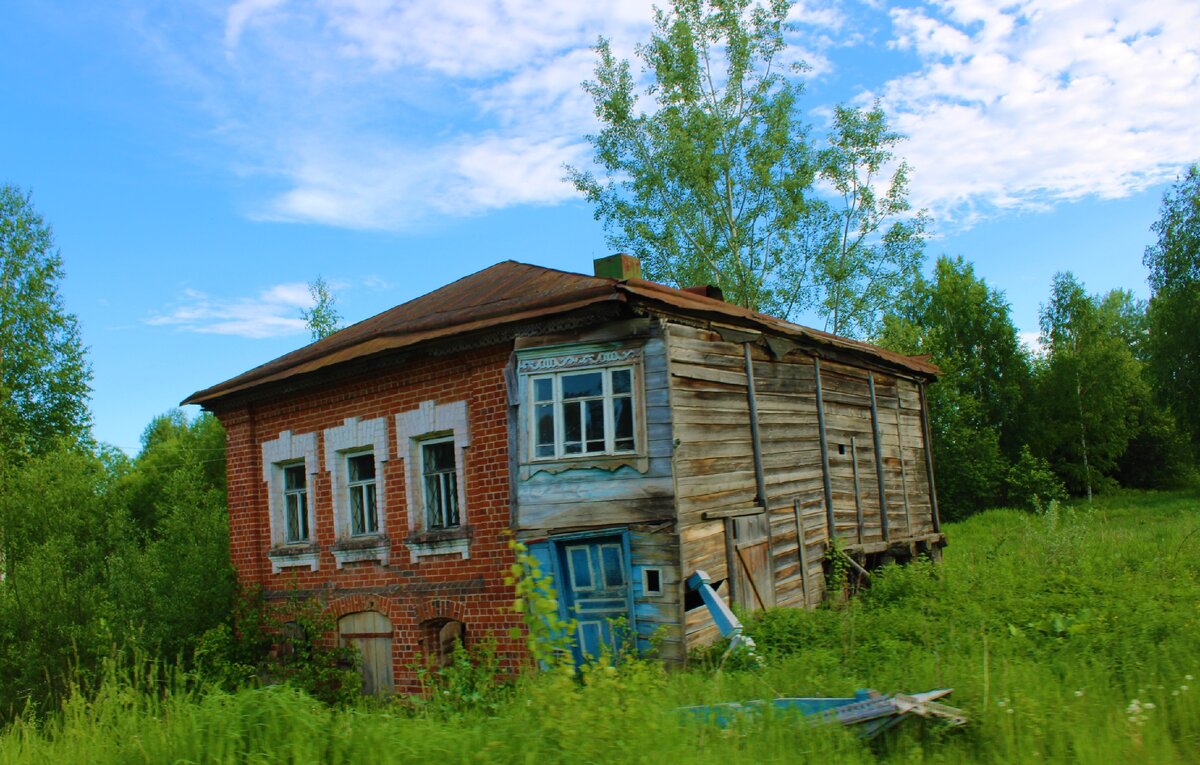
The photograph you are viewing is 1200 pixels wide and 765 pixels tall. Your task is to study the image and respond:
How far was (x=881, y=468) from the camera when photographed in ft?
49.4

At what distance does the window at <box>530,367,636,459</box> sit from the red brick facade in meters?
0.66

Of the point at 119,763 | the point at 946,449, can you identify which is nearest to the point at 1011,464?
the point at 946,449

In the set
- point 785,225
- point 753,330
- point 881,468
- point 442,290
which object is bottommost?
point 881,468

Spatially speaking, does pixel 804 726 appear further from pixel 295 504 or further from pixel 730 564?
pixel 295 504

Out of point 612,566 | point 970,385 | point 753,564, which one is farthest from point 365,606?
point 970,385

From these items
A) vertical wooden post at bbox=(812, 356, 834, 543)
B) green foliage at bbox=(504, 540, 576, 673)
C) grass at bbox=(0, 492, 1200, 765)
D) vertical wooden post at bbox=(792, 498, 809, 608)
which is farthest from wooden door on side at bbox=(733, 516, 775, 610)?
green foliage at bbox=(504, 540, 576, 673)

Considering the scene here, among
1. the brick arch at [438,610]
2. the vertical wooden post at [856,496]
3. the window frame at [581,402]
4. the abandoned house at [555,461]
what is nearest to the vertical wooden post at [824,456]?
the abandoned house at [555,461]

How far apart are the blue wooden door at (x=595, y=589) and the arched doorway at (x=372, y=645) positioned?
3325 mm

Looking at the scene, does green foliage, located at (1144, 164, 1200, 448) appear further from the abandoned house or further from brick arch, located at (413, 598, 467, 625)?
brick arch, located at (413, 598, 467, 625)

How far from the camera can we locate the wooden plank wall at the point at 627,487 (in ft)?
32.3

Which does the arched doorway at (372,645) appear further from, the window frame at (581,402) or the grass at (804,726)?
the window frame at (581,402)

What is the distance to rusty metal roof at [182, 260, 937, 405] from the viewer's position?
1004 cm

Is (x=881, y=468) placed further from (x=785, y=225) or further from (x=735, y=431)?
(x=785, y=225)

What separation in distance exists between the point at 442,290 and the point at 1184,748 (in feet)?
39.9
